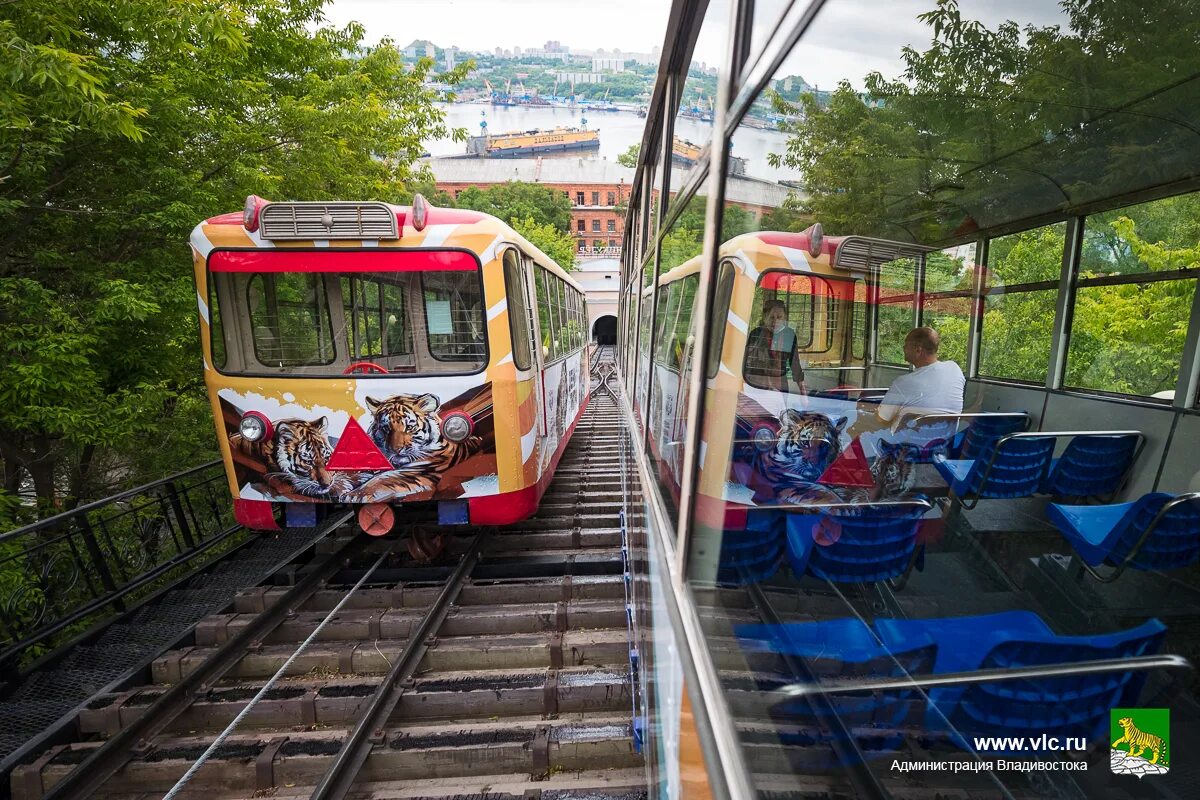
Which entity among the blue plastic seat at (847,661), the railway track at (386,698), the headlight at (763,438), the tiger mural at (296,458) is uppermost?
the headlight at (763,438)

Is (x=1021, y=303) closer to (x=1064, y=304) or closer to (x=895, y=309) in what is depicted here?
(x=1064, y=304)

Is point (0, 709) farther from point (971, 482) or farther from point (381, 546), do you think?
point (971, 482)

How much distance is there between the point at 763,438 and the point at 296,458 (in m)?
4.27

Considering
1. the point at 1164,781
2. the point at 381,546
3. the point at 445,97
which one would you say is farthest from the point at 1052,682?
the point at 445,97

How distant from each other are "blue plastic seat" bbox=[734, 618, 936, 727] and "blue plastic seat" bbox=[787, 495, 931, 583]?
0.41m

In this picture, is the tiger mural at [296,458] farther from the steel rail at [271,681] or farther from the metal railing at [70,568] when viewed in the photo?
the metal railing at [70,568]

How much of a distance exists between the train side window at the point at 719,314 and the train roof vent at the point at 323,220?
3888 millimetres

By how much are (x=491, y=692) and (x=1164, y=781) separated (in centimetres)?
350

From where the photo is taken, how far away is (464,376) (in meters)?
5.25

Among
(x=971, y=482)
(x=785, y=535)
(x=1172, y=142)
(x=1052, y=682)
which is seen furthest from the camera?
(x=971, y=482)

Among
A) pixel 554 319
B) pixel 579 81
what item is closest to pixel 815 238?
pixel 554 319

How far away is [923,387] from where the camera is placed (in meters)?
3.66

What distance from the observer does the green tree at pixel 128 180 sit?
6.19m

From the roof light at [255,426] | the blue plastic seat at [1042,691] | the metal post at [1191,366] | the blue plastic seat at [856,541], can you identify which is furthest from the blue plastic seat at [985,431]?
the roof light at [255,426]
